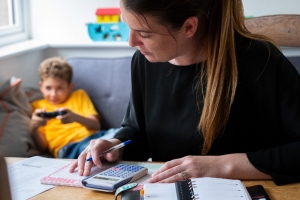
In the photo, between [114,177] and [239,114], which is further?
[239,114]

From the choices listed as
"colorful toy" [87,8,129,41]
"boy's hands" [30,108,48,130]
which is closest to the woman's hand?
"boy's hands" [30,108,48,130]

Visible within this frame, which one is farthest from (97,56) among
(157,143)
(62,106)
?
(157,143)

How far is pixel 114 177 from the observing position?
4.51 feet

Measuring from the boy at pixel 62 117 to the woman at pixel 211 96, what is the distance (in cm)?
111

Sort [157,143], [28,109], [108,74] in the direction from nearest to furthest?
1. [157,143]
2. [28,109]
3. [108,74]

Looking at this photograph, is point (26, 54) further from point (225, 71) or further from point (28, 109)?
point (225, 71)

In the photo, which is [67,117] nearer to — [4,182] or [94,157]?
[94,157]

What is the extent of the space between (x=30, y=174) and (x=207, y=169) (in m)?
0.49

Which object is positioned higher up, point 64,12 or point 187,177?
point 64,12

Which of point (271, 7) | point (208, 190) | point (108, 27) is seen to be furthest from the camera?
point (108, 27)

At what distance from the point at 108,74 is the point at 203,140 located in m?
1.57

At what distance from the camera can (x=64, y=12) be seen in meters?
3.38

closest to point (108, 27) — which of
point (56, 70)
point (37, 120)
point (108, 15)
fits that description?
point (108, 15)

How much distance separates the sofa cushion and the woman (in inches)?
51.5
